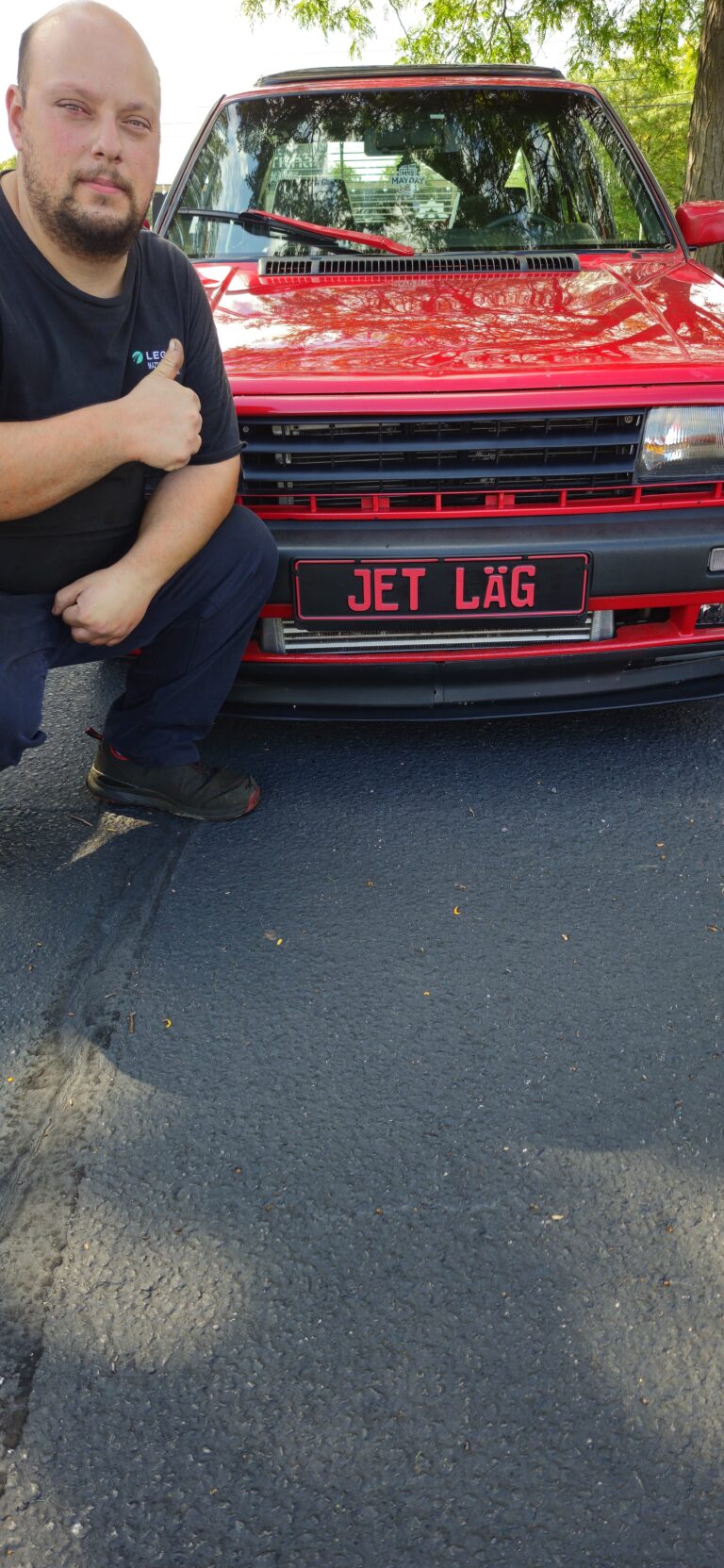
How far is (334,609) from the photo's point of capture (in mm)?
2625

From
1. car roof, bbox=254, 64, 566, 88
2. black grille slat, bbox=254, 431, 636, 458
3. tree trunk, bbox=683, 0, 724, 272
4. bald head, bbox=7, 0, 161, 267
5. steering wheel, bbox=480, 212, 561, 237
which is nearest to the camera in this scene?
bald head, bbox=7, 0, 161, 267

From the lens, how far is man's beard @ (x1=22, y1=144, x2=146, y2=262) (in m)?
2.20

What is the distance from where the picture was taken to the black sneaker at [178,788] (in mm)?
2830

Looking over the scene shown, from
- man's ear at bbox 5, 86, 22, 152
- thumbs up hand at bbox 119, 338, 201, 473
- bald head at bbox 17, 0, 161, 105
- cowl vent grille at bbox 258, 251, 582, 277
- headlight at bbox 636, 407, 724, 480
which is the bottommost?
headlight at bbox 636, 407, 724, 480

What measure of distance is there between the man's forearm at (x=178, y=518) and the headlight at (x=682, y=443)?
3.10 ft

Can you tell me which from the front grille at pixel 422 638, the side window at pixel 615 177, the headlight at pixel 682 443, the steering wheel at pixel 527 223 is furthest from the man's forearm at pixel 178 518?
the side window at pixel 615 177

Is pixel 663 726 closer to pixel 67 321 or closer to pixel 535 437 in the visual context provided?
pixel 535 437

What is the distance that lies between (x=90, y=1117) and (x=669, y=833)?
1498mm

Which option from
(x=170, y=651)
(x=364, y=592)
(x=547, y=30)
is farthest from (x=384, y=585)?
(x=547, y=30)

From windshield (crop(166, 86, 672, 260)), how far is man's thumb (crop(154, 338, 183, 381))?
1.35 meters

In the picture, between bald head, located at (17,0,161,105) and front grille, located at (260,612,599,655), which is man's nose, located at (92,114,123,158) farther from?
front grille, located at (260,612,599,655)

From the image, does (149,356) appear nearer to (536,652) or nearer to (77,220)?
(77,220)

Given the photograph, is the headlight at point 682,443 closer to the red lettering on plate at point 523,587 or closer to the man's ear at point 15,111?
the red lettering on plate at point 523,587

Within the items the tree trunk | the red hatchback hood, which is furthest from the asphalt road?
the tree trunk
